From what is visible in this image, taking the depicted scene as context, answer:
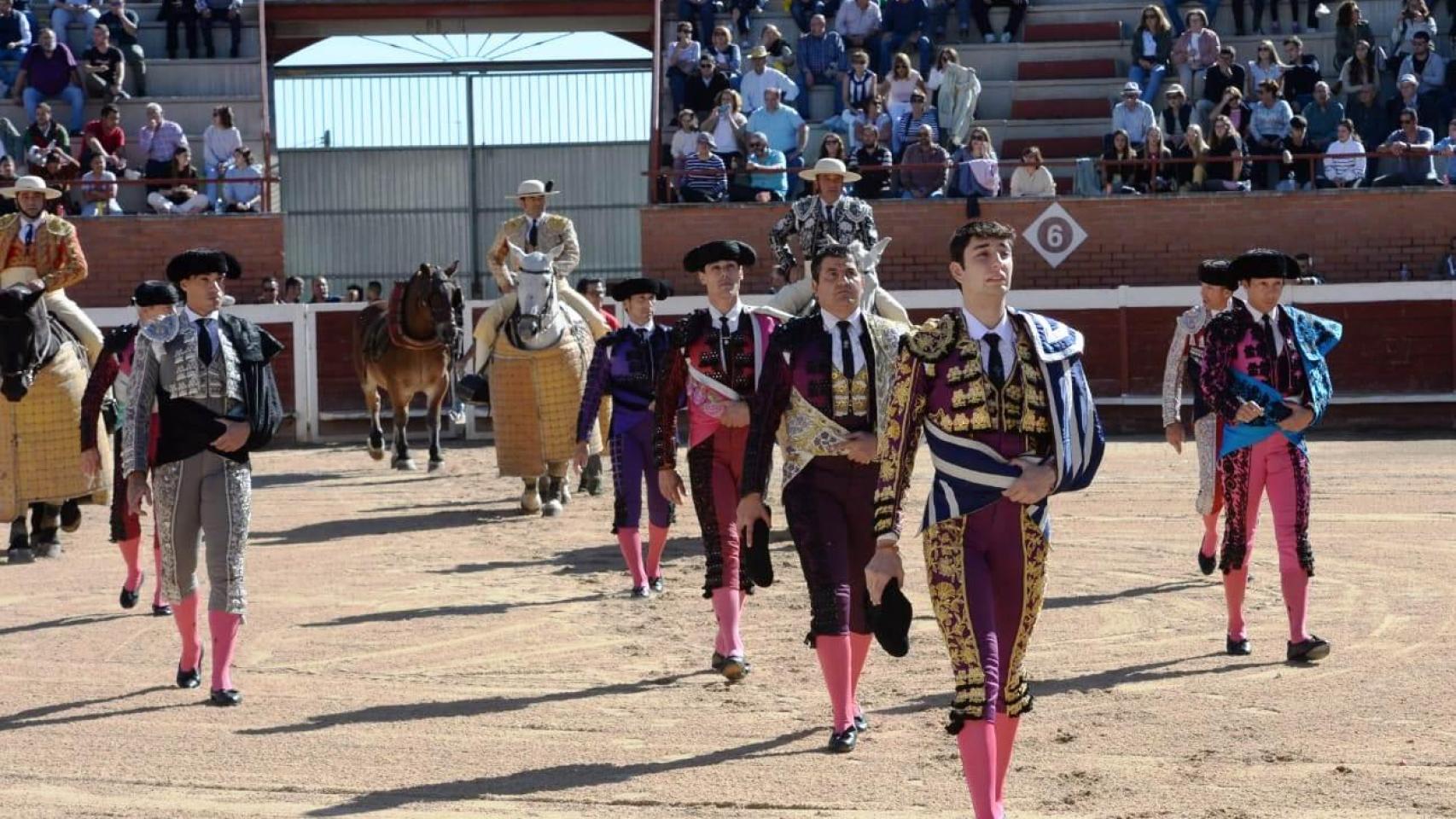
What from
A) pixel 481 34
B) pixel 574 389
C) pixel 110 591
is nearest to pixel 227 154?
pixel 481 34

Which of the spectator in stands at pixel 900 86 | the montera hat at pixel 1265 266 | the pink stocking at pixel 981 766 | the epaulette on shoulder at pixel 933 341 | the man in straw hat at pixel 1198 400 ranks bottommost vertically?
the pink stocking at pixel 981 766

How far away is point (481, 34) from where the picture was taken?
2453 cm

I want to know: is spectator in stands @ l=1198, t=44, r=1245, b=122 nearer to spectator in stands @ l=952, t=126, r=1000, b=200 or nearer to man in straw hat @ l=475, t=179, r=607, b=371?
spectator in stands @ l=952, t=126, r=1000, b=200

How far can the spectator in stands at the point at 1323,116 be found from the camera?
19.7 metres

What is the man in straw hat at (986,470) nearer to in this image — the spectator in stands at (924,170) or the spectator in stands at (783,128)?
the spectator in stands at (924,170)

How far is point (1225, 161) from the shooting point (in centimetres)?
1955

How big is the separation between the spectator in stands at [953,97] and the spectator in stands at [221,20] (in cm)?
758

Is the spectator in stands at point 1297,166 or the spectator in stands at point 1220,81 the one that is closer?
the spectator in stands at point 1297,166

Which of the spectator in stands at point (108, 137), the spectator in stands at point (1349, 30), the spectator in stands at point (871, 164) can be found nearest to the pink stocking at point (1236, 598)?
the spectator in stands at point (871, 164)

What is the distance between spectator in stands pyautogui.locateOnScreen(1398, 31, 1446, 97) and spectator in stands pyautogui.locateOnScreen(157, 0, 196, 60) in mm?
12156

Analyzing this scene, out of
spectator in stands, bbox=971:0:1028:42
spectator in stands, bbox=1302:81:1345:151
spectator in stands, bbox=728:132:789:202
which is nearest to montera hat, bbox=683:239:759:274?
spectator in stands, bbox=728:132:789:202

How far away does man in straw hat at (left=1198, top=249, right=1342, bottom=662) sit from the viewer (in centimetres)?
757

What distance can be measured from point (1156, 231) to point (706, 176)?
13.7ft

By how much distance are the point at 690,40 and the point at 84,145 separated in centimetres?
592
